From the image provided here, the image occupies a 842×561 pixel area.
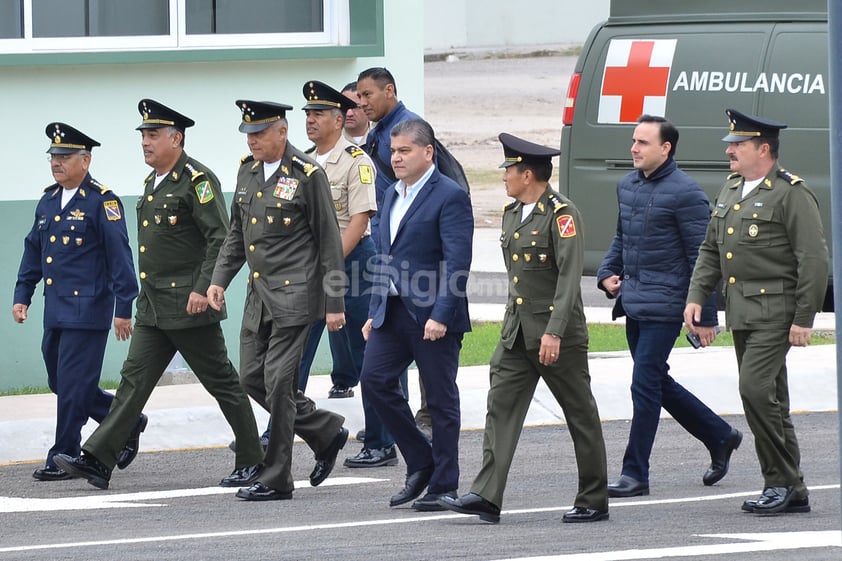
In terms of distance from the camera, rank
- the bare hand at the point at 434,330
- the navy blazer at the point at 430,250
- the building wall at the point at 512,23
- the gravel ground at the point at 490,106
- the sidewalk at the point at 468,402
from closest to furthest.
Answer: the bare hand at the point at 434,330
the navy blazer at the point at 430,250
the sidewalk at the point at 468,402
the gravel ground at the point at 490,106
the building wall at the point at 512,23

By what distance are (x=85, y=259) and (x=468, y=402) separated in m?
2.88

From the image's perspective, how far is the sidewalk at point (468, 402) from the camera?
33.7ft

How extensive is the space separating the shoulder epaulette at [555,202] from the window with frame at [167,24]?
4.99 m

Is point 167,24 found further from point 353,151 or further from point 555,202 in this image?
point 555,202

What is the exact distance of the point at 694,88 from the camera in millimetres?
12961

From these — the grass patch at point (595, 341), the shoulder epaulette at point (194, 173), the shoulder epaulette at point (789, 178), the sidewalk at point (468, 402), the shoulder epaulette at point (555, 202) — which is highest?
the shoulder epaulette at point (194, 173)

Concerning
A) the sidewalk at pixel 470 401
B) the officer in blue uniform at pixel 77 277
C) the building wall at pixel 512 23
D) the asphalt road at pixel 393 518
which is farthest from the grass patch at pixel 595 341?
the building wall at pixel 512 23

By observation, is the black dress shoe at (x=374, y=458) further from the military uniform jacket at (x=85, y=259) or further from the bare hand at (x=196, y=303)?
the military uniform jacket at (x=85, y=259)

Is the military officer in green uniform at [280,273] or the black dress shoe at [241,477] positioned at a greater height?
the military officer in green uniform at [280,273]

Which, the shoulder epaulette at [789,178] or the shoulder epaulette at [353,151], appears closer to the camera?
the shoulder epaulette at [789,178]

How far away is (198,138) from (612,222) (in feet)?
10.1

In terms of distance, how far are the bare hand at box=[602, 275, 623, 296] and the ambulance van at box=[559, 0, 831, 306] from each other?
12.5ft

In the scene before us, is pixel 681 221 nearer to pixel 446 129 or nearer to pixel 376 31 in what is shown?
pixel 376 31

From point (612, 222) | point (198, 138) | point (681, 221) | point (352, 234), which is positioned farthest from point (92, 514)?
point (612, 222)
